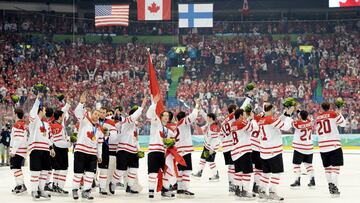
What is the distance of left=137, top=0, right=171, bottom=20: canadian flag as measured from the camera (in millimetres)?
33938

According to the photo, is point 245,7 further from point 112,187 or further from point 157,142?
point 157,142

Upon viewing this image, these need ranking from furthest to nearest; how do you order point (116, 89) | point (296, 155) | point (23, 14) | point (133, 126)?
1. point (23, 14)
2. point (116, 89)
3. point (296, 155)
4. point (133, 126)

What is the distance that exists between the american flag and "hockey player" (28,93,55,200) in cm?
1981

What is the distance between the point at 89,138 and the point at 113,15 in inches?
823

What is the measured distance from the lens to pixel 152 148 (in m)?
14.4

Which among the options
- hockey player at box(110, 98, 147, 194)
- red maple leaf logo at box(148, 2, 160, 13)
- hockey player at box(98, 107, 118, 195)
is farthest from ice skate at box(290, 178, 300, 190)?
red maple leaf logo at box(148, 2, 160, 13)

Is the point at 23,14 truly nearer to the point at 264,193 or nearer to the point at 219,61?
the point at 219,61

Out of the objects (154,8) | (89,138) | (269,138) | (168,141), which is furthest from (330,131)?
(154,8)

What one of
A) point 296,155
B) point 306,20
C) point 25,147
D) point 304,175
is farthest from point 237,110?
point 306,20

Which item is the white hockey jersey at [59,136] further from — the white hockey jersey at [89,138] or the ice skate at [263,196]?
the ice skate at [263,196]

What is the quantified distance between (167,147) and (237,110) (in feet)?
5.17

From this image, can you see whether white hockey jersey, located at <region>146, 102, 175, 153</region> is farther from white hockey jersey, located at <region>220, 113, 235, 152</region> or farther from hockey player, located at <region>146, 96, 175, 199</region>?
white hockey jersey, located at <region>220, 113, 235, 152</region>

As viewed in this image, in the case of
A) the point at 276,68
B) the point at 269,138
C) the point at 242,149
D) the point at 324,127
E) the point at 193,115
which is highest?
the point at 276,68

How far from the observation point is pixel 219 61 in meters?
37.0
